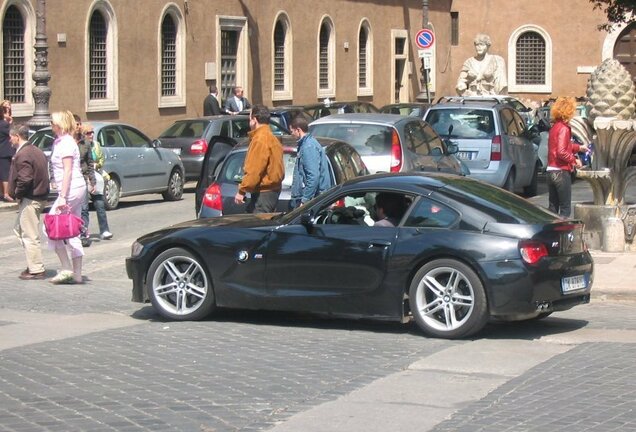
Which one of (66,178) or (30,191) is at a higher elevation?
(66,178)

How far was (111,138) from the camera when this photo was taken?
23.2 m

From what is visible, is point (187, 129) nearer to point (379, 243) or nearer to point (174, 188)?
point (174, 188)

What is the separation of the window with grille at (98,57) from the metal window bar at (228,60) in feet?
20.2

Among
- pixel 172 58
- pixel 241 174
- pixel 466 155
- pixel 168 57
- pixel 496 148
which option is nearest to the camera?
pixel 241 174

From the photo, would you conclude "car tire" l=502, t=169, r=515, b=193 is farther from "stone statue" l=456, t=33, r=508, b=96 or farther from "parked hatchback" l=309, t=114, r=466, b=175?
"stone statue" l=456, t=33, r=508, b=96

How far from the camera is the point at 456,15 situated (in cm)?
5497

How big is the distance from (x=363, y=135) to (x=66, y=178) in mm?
6320

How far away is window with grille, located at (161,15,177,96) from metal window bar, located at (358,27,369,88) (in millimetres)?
13407

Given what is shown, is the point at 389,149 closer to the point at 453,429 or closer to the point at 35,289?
the point at 35,289

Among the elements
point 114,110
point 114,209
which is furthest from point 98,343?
point 114,110

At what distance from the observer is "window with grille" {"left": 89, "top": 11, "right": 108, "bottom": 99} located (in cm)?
3105

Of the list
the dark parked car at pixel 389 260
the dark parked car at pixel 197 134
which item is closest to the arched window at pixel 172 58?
the dark parked car at pixel 197 134

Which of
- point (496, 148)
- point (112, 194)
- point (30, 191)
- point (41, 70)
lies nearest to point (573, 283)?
point (30, 191)

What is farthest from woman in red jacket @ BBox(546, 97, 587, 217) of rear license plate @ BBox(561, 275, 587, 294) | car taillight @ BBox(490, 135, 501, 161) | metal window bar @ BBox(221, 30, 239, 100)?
metal window bar @ BBox(221, 30, 239, 100)
